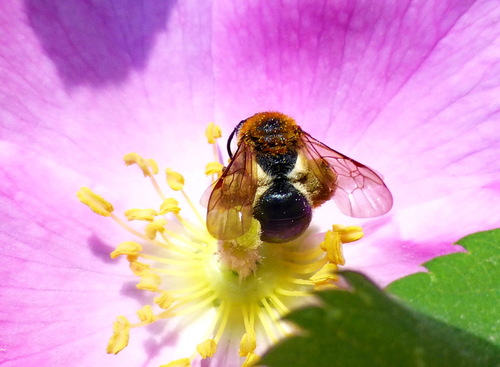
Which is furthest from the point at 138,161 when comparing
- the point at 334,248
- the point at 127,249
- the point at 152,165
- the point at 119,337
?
the point at 334,248

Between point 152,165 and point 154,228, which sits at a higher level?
point 152,165

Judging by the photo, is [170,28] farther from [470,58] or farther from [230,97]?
[470,58]

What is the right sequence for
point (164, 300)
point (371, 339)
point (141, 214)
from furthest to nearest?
point (141, 214)
point (164, 300)
point (371, 339)

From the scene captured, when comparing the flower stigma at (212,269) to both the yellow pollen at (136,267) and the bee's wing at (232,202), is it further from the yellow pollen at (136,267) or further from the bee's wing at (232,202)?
the bee's wing at (232,202)

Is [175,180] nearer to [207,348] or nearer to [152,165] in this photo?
[152,165]

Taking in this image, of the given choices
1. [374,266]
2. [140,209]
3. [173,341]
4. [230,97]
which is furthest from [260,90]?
[173,341]

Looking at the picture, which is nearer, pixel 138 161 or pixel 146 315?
pixel 146 315
